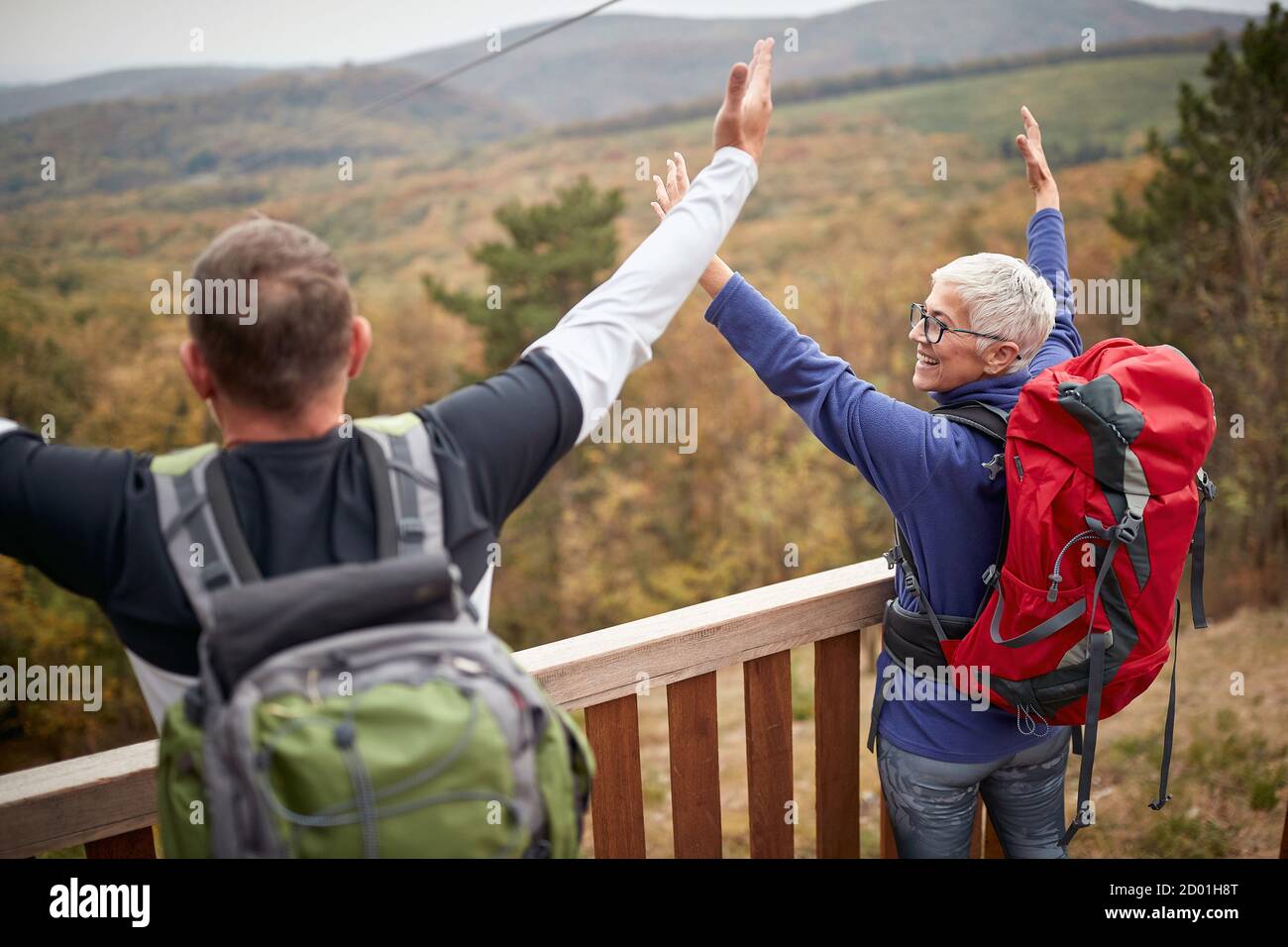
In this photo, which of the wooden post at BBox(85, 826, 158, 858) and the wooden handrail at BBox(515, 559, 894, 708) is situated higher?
the wooden handrail at BBox(515, 559, 894, 708)

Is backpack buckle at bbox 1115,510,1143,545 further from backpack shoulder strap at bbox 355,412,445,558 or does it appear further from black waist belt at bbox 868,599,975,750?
backpack shoulder strap at bbox 355,412,445,558

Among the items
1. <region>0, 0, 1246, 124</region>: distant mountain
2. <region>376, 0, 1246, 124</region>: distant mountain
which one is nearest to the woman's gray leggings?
<region>0, 0, 1246, 124</region>: distant mountain

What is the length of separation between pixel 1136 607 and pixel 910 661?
0.40 metres

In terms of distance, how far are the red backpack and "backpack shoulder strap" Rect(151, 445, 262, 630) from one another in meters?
1.14

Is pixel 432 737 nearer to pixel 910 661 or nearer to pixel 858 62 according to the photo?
pixel 910 661

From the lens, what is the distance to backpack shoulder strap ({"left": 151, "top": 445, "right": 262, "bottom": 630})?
919 millimetres

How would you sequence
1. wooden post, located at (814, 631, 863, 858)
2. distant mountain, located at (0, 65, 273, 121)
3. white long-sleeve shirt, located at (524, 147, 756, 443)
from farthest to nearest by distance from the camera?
distant mountain, located at (0, 65, 273, 121) < wooden post, located at (814, 631, 863, 858) < white long-sleeve shirt, located at (524, 147, 756, 443)

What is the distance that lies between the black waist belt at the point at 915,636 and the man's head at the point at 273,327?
114cm

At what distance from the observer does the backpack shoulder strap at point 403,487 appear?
0.98 metres

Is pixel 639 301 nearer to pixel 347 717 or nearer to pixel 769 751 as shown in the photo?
pixel 347 717

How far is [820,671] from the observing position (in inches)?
74.1

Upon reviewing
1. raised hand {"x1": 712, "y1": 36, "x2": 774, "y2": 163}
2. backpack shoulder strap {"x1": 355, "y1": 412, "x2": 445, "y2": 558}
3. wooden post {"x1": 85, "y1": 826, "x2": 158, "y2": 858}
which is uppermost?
raised hand {"x1": 712, "y1": 36, "x2": 774, "y2": 163}

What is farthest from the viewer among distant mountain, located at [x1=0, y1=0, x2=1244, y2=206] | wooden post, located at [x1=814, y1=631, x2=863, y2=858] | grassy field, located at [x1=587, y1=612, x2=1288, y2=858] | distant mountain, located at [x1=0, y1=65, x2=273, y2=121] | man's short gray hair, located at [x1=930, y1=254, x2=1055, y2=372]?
distant mountain, located at [x1=0, y1=0, x2=1244, y2=206]

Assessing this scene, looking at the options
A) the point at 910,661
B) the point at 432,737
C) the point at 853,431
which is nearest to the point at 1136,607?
the point at 910,661
